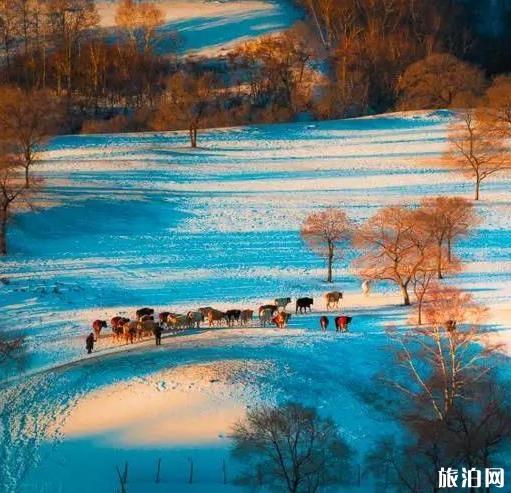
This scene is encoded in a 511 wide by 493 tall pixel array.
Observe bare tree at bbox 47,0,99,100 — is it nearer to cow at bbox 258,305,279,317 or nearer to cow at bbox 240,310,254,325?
cow at bbox 258,305,279,317

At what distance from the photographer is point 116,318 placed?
34.2m

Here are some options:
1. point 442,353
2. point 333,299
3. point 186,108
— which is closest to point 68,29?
point 186,108

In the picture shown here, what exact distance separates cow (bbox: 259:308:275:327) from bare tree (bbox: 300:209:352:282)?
792 centimetres

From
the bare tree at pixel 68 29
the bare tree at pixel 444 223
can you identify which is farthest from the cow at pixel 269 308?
the bare tree at pixel 68 29

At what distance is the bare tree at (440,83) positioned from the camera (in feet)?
269

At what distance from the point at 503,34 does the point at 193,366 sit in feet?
346

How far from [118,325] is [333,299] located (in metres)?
10.1

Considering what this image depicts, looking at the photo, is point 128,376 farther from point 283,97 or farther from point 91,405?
point 283,97

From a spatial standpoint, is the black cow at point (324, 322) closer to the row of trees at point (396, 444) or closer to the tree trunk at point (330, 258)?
the row of trees at point (396, 444)

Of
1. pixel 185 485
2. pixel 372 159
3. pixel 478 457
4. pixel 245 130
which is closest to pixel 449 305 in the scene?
pixel 478 457

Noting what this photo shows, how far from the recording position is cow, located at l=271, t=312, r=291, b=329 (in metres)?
34.3

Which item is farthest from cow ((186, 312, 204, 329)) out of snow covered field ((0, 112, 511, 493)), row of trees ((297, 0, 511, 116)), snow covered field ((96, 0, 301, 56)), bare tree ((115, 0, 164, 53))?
snow covered field ((96, 0, 301, 56))

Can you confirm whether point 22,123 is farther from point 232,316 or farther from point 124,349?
point 124,349

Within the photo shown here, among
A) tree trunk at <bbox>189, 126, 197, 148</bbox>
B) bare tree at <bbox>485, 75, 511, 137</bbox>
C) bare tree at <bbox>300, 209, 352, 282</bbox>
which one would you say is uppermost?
bare tree at <bbox>485, 75, 511, 137</bbox>
